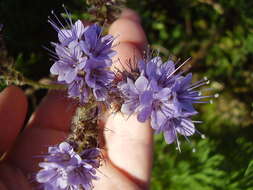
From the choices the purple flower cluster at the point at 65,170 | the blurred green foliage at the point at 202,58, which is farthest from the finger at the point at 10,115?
the purple flower cluster at the point at 65,170

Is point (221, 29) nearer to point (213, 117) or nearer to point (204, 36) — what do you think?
point (204, 36)

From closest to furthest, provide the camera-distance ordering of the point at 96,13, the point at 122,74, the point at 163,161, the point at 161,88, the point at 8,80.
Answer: the point at 161,88, the point at 122,74, the point at 8,80, the point at 96,13, the point at 163,161

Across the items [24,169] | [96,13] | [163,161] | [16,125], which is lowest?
[163,161]

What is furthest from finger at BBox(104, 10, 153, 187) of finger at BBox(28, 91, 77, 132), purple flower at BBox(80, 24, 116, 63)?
purple flower at BBox(80, 24, 116, 63)

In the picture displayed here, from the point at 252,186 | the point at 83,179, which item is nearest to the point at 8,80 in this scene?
the point at 83,179

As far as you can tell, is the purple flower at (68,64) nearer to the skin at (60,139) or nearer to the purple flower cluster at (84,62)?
the purple flower cluster at (84,62)

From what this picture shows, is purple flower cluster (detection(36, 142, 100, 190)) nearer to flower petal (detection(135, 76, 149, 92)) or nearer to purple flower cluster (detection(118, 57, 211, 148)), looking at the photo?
purple flower cluster (detection(118, 57, 211, 148))
